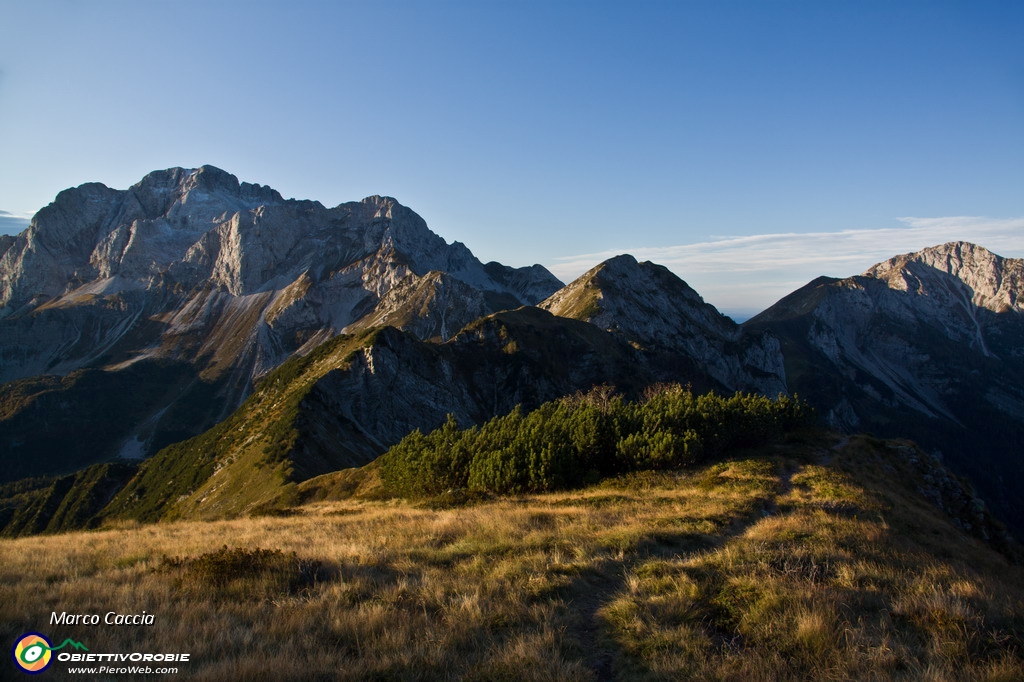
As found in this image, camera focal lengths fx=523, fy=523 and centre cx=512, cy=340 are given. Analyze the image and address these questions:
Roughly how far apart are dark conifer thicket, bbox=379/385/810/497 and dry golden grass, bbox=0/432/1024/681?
41.8 ft

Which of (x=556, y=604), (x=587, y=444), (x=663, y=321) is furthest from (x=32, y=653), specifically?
(x=663, y=321)

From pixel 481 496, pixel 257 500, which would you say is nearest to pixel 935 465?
pixel 481 496

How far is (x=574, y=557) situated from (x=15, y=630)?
10.3 meters

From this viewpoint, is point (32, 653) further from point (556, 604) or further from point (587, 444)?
point (587, 444)

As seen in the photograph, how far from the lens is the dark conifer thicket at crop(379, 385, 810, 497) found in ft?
97.1

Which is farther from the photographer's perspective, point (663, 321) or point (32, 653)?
point (663, 321)

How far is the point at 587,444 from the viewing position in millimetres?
31703

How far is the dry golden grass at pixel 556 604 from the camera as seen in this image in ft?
24.0

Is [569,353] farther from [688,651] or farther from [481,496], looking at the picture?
[688,651]

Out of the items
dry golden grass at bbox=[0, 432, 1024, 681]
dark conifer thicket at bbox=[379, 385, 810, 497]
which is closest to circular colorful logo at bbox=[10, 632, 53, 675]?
dry golden grass at bbox=[0, 432, 1024, 681]

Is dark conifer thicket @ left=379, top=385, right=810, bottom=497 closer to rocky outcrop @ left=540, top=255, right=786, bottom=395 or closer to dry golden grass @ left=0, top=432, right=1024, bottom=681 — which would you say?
dry golden grass @ left=0, top=432, right=1024, bottom=681

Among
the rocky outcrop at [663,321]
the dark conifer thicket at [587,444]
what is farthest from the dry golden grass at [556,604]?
the rocky outcrop at [663,321]

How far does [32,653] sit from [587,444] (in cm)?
2695

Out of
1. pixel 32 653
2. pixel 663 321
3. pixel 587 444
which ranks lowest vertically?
pixel 587 444
